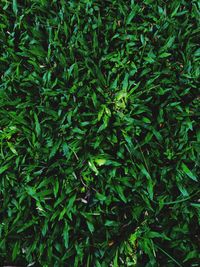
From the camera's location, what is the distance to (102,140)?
2336 millimetres

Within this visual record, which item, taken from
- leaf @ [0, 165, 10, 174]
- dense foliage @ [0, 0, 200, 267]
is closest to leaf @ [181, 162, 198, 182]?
dense foliage @ [0, 0, 200, 267]

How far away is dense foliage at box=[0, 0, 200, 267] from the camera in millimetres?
2273

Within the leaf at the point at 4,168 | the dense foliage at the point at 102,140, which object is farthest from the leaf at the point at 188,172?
the leaf at the point at 4,168

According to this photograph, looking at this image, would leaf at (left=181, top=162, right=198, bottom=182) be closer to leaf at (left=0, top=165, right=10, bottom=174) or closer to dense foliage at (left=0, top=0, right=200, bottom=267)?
dense foliage at (left=0, top=0, right=200, bottom=267)

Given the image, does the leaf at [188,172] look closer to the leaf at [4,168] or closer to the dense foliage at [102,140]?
the dense foliage at [102,140]

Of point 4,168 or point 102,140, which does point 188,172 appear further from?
point 4,168

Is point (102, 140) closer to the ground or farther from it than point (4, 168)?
farther from it

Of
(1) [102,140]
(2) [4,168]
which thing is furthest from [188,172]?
(2) [4,168]

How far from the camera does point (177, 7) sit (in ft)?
8.30

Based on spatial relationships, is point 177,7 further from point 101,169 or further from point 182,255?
point 182,255

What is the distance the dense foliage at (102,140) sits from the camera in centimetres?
227

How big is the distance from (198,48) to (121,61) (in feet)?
1.55

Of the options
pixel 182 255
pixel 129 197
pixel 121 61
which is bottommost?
pixel 182 255


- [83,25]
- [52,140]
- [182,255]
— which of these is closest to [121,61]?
[83,25]
